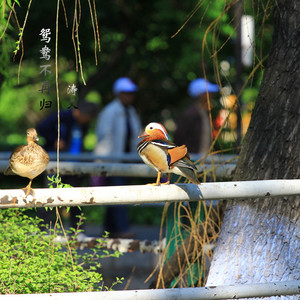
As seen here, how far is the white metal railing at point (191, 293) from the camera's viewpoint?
9.43 feet

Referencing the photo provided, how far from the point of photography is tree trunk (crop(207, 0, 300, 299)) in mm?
3840

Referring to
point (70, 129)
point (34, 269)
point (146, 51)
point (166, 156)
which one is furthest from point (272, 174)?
point (146, 51)

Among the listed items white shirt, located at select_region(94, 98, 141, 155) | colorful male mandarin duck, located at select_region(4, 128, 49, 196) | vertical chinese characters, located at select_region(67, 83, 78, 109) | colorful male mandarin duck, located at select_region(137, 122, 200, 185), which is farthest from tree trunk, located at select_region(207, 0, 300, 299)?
white shirt, located at select_region(94, 98, 141, 155)

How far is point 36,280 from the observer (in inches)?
144

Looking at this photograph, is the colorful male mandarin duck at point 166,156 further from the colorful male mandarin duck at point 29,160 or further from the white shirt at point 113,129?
the white shirt at point 113,129

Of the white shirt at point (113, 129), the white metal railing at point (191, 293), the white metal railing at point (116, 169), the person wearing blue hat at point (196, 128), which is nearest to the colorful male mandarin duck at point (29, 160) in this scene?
the white metal railing at point (191, 293)

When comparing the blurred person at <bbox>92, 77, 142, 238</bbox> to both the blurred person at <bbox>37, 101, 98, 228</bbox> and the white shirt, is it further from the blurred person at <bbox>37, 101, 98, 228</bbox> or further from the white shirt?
the blurred person at <bbox>37, 101, 98, 228</bbox>

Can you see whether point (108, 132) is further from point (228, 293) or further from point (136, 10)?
point (228, 293)

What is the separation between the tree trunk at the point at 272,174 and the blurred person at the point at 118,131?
16.0 ft

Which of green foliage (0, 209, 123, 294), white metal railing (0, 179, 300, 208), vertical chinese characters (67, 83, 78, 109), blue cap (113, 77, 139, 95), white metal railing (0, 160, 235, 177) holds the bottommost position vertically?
green foliage (0, 209, 123, 294)

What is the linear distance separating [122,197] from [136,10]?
29.2ft

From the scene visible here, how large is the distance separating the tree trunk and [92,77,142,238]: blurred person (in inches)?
192

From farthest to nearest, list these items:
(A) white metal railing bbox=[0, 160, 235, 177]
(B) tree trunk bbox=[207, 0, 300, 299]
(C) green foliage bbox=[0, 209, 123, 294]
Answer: (A) white metal railing bbox=[0, 160, 235, 177]
(B) tree trunk bbox=[207, 0, 300, 299]
(C) green foliage bbox=[0, 209, 123, 294]

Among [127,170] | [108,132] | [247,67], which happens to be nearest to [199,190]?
[127,170]
